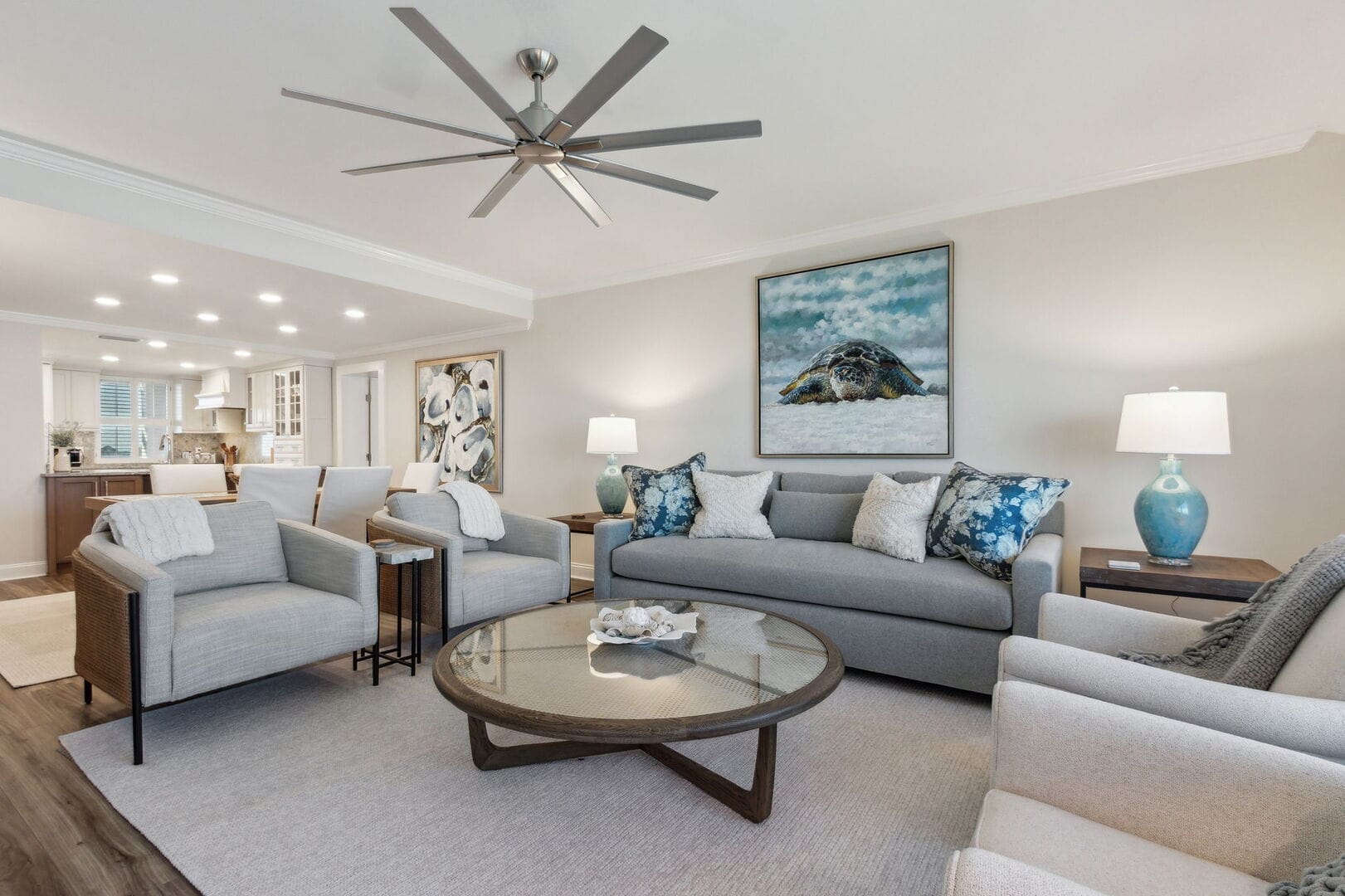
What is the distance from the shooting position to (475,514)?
12.2 feet

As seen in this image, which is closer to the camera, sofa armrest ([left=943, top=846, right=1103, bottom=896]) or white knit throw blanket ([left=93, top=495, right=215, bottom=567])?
sofa armrest ([left=943, top=846, right=1103, bottom=896])

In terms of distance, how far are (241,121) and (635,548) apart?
2.68 m

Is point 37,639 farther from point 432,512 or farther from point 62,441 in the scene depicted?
point 62,441

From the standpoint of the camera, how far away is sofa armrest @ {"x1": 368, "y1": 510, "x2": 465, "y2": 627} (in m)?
3.00

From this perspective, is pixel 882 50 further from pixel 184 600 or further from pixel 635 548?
pixel 184 600

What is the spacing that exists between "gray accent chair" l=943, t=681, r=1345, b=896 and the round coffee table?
0.56m

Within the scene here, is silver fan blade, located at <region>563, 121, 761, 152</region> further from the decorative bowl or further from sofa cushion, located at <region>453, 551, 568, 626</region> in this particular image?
sofa cushion, located at <region>453, 551, 568, 626</region>

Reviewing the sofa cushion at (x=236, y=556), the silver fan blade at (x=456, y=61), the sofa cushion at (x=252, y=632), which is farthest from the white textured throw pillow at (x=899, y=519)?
the sofa cushion at (x=236, y=556)

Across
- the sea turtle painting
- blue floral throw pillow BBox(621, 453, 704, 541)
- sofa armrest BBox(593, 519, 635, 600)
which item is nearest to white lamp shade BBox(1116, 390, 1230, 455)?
the sea turtle painting

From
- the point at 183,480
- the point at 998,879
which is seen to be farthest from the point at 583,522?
the point at 998,879

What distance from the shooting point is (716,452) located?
14.3 feet

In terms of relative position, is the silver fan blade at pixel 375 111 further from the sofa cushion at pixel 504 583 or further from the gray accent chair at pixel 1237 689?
the gray accent chair at pixel 1237 689

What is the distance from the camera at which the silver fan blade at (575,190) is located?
2.33 meters

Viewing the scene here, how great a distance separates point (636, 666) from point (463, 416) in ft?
14.9
